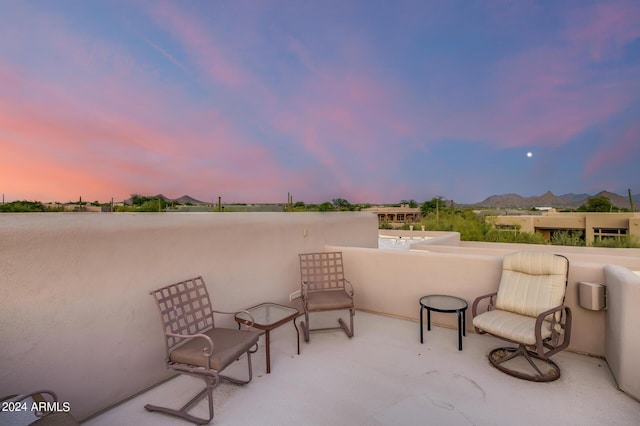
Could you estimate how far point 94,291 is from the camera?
232 centimetres

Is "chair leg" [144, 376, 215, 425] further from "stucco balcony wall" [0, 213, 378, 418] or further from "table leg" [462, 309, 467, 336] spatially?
"table leg" [462, 309, 467, 336]

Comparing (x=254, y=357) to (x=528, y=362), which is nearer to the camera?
(x=528, y=362)

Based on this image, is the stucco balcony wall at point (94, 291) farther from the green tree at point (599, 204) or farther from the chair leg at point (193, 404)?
the green tree at point (599, 204)

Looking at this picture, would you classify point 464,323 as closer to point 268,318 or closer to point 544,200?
point 268,318

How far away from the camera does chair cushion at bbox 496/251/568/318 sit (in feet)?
9.58

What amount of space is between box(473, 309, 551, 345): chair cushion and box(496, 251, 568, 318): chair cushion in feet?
0.40

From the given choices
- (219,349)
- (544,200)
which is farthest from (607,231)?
(219,349)

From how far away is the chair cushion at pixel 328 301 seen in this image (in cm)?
359

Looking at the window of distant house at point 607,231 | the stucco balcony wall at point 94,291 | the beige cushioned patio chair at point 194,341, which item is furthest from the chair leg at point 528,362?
the window of distant house at point 607,231

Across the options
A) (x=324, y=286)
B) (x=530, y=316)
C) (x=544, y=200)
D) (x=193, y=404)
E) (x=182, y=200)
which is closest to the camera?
(x=193, y=404)

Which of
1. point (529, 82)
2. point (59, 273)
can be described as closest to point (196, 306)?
point (59, 273)

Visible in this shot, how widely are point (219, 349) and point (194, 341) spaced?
13.4 inches

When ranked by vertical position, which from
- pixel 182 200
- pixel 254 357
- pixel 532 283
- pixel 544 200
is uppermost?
pixel 544 200

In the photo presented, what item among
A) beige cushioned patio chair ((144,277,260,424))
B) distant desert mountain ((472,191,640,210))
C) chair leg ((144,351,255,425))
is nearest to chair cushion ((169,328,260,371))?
beige cushioned patio chair ((144,277,260,424))
